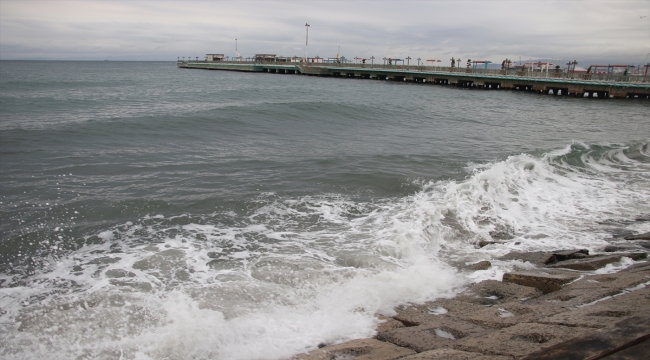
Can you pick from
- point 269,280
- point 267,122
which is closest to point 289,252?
point 269,280

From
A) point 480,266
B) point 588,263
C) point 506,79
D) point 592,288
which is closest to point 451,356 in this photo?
point 592,288

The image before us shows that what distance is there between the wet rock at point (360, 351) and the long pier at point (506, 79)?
47.7 meters

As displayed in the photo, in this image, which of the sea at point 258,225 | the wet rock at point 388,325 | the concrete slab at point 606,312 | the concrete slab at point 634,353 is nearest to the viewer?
the concrete slab at point 634,353

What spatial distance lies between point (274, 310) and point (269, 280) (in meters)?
0.83

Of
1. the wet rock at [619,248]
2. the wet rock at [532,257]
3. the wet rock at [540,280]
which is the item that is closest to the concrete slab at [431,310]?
the wet rock at [540,280]

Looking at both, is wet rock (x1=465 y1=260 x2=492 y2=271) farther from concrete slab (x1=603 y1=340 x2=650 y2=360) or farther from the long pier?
the long pier

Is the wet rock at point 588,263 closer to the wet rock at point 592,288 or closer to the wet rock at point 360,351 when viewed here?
the wet rock at point 592,288

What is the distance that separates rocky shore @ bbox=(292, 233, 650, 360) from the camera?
8.50 feet

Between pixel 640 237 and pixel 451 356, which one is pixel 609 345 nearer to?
pixel 451 356

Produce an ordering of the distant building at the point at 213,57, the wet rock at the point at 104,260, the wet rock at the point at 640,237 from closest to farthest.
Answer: the wet rock at the point at 104,260 → the wet rock at the point at 640,237 → the distant building at the point at 213,57

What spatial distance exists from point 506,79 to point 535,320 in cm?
5319

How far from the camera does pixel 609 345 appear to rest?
2465 mm

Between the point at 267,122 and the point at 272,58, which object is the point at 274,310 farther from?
the point at 272,58

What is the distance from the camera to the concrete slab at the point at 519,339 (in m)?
3.08
